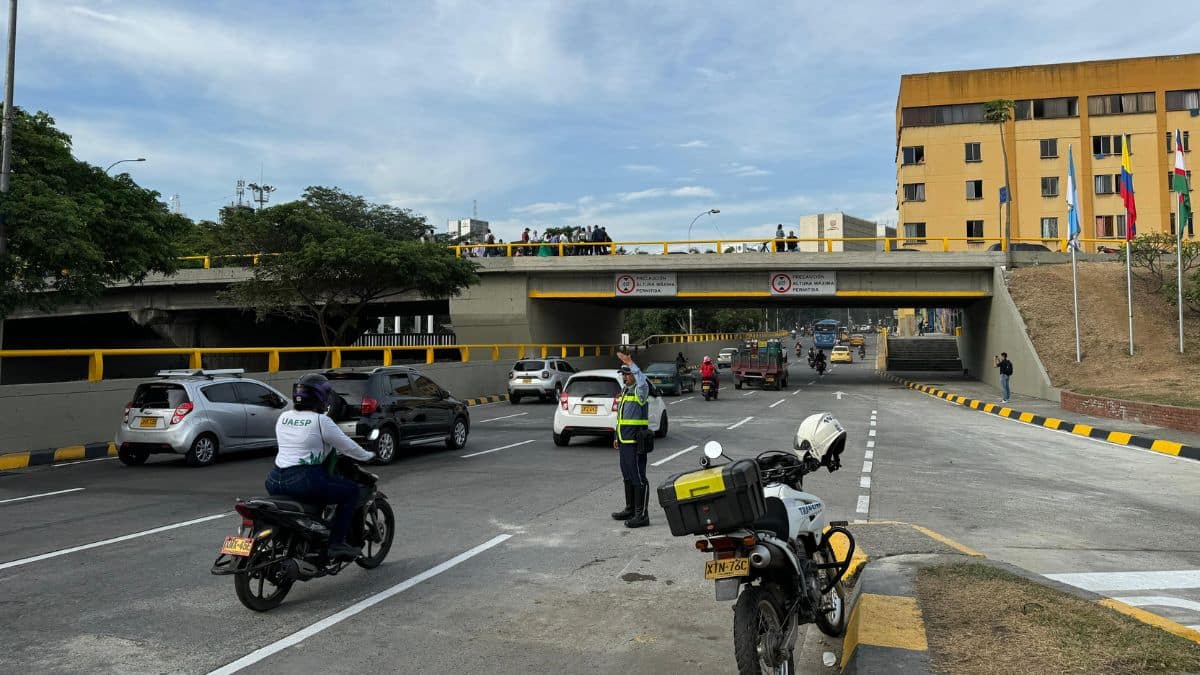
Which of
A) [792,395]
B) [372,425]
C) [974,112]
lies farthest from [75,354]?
[974,112]

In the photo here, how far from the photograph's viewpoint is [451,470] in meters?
12.8

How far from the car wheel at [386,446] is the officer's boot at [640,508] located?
20.6 ft

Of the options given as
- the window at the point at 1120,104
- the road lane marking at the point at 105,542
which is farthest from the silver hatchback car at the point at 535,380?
the window at the point at 1120,104

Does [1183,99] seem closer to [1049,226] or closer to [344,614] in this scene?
[1049,226]

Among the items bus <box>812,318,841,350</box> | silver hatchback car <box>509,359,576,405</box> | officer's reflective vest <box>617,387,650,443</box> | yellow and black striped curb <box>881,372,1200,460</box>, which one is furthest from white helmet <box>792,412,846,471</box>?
Result: bus <box>812,318,841,350</box>

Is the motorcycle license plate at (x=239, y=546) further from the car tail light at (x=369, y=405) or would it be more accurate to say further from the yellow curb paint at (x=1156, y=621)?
the car tail light at (x=369, y=405)

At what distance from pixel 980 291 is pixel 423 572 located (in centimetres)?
3508

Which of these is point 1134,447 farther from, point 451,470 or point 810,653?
point 810,653

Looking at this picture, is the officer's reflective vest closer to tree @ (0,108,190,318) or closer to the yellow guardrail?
the yellow guardrail

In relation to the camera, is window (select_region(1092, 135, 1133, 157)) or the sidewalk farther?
window (select_region(1092, 135, 1133, 157))

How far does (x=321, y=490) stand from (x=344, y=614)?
3.02 feet

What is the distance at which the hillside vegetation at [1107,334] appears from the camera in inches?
939

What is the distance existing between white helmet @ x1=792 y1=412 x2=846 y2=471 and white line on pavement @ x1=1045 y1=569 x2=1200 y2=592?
8.47 ft

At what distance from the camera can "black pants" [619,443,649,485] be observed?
850 cm
